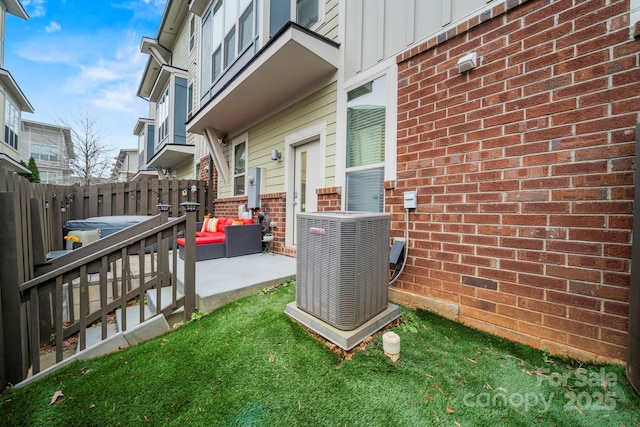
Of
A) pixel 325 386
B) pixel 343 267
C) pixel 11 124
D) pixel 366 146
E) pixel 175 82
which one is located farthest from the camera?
pixel 11 124

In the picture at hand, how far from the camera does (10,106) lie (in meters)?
13.5

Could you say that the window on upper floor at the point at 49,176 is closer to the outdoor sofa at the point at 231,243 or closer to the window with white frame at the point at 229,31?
the window with white frame at the point at 229,31

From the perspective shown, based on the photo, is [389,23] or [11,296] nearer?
[11,296]

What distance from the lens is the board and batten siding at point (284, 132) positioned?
3.81 metres

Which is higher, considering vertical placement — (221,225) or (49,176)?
(49,176)

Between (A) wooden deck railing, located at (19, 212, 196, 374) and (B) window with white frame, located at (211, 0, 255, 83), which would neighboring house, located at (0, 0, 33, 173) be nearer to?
(B) window with white frame, located at (211, 0, 255, 83)

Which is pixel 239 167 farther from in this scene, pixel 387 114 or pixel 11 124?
pixel 11 124

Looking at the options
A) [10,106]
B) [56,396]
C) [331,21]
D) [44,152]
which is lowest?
[56,396]

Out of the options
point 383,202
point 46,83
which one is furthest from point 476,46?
point 46,83

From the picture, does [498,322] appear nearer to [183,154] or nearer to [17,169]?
[183,154]

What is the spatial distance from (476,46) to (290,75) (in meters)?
2.58

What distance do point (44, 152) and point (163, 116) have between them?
18.6 m

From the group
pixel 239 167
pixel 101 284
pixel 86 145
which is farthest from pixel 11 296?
pixel 86 145

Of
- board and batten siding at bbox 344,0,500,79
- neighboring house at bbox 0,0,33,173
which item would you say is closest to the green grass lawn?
board and batten siding at bbox 344,0,500,79
